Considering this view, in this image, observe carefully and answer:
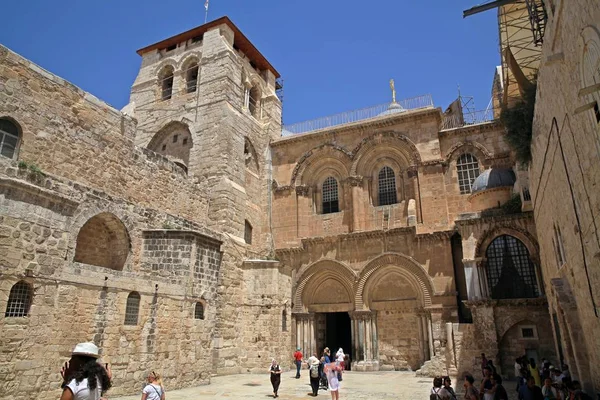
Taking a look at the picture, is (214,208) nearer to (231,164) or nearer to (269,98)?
(231,164)

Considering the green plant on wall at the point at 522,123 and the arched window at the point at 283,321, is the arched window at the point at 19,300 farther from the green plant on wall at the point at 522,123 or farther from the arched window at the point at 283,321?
the green plant on wall at the point at 522,123

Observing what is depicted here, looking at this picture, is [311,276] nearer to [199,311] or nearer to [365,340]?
[365,340]

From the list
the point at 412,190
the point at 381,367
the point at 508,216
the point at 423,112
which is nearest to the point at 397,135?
the point at 423,112

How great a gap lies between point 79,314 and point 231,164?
9.42m

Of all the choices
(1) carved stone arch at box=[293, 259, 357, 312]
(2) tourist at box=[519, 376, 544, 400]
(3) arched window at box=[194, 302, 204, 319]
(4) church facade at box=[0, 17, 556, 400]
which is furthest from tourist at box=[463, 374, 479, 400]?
(1) carved stone arch at box=[293, 259, 357, 312]

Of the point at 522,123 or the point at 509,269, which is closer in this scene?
the point at 522,123

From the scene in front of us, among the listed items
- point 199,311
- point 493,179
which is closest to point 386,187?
point 493,179

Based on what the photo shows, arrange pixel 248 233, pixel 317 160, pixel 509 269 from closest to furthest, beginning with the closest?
pixel 509 269, pixel 248 233, pixel 317 160

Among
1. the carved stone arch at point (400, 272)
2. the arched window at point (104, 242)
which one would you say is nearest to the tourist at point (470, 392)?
the arched window at point (104, 242)

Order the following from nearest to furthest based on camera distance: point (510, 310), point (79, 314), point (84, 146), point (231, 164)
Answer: point (79, 314) → point (84, 146) → point (510, 310) → point (231, 164)

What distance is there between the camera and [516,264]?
47.8 ft

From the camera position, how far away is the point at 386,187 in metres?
18.6

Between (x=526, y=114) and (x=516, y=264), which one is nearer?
(x=526, y=114)

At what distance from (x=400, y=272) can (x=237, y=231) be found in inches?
266
